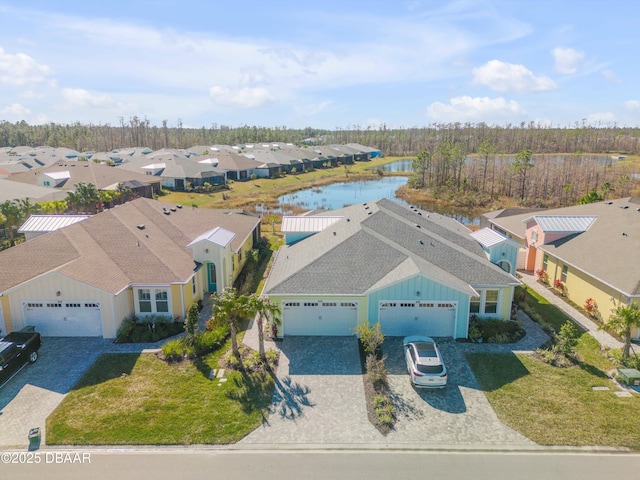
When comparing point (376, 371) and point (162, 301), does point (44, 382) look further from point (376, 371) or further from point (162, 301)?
point (376, 371)

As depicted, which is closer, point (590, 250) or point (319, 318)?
point (319, 318)

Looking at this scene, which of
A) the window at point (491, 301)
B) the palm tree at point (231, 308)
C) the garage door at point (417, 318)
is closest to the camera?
the palm tree at point (231, 308)

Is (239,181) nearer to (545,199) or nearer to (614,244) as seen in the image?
(545,199)

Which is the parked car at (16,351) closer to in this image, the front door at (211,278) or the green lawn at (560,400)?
the front door at (211,278)

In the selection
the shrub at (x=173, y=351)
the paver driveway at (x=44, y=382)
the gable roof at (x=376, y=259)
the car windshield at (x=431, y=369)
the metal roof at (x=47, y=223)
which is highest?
the metal roof at (x=47, y=223)

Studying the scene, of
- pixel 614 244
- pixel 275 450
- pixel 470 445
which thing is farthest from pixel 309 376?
pixel 614 244

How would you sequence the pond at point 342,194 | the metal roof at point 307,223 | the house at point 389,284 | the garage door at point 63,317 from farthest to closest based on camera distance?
the pond at point 342,194 → the metal roof at point 307,223 → the house at point 389,284 → the garage door at point 63,317

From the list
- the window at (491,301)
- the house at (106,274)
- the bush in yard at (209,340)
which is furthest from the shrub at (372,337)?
the house at (106,274)

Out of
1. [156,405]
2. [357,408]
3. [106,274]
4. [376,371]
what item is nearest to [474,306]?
[376,371]
